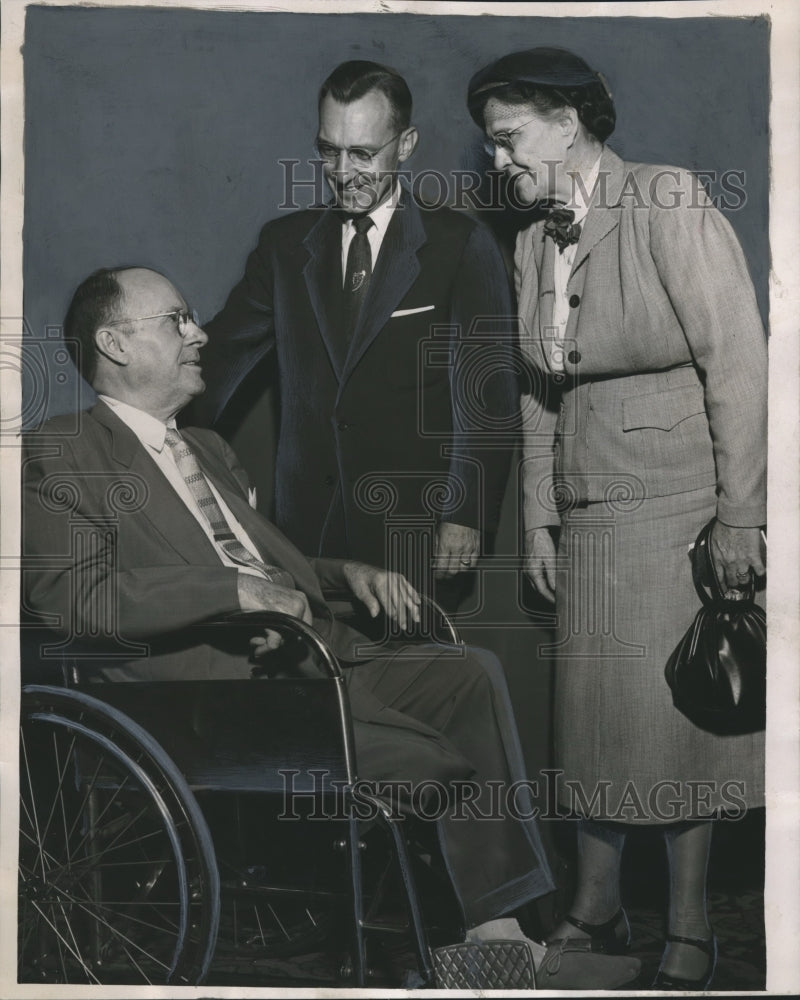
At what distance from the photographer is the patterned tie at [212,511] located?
428 centimetres

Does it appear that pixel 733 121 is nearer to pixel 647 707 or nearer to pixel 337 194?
pixel 337 194

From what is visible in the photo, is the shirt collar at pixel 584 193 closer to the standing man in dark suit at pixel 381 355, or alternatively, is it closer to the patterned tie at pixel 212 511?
the standing man in dark suit at pixel 381 355

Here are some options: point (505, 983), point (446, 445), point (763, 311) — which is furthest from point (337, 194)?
point (505, 983)

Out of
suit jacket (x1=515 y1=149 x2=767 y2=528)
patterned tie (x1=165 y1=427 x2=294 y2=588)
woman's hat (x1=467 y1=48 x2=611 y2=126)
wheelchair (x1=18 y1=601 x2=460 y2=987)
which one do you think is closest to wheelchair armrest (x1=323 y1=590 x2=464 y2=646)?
wheelchair (x1=18 y1=601 x2=460 y2=987)

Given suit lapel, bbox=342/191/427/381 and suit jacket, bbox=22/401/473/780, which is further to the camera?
suit lapel, bbox=342/191/427/381

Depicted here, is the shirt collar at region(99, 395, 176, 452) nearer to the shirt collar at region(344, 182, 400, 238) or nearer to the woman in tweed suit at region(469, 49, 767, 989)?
the shirt collar at region(344, 182, 400, 238)

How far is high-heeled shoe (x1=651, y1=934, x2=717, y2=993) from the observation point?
4289 mm

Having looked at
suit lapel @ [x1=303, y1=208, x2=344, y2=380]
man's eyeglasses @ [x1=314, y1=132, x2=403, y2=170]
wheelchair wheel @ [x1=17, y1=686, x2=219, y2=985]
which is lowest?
wheelchair wheel @ [x1=17, y1=686, x2=219, y2=985]

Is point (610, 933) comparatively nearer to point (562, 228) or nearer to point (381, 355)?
point (381, 355)

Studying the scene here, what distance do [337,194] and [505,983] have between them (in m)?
2.70

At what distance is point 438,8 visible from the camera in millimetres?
4414

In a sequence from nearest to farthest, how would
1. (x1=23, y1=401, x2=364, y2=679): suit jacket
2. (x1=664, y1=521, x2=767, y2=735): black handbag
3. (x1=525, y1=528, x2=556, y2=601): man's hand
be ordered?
(x1=23, y1=401, x2=364, y2=679): suit jacket → (x1=664, y1=521, x2=767, y2=735): black handbag → (x1=525, y1=528, x2=556, y2=601): man's hand

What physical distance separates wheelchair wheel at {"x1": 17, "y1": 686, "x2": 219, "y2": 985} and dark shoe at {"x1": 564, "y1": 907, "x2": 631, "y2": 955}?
4.07 feet

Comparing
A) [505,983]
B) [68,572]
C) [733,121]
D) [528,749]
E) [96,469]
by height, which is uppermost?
[733,121]
